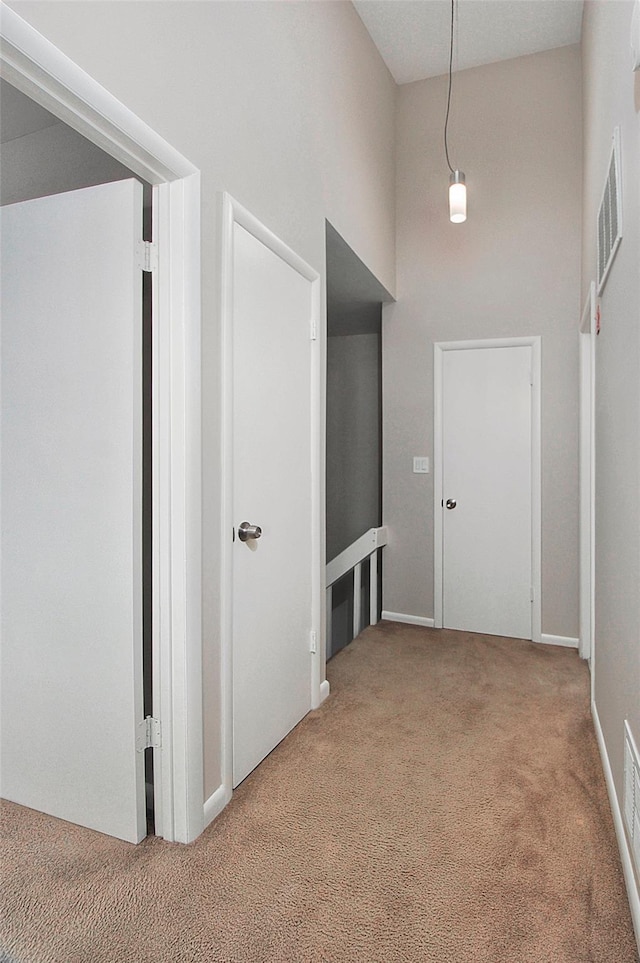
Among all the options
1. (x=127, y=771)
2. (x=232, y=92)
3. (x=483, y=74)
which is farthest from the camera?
(x=483, y=74)

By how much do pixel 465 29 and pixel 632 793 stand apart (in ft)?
12.9

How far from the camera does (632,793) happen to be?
1529 millimetres

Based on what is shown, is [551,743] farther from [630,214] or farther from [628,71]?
[628,71]

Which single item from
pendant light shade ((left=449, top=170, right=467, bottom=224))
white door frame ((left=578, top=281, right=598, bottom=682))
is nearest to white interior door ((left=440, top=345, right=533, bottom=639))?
white door frame ((left=578, top=281, right=598, bottom=682))

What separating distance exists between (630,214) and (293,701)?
2098 millimetres

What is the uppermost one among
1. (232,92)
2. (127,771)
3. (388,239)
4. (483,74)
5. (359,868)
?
(483,74)

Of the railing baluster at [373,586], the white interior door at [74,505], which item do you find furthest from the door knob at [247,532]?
the railing baluster at [373,586]

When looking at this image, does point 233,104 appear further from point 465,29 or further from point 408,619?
point 408,619

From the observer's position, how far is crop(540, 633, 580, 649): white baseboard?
11.7 ft

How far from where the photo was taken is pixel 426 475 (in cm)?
396

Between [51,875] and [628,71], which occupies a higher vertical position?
[628,71]

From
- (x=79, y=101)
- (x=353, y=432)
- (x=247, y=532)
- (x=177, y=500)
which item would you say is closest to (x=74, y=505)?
(x=177, y=500)

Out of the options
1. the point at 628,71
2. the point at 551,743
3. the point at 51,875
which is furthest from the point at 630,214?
the point at 51,875

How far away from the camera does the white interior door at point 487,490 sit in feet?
12.2
